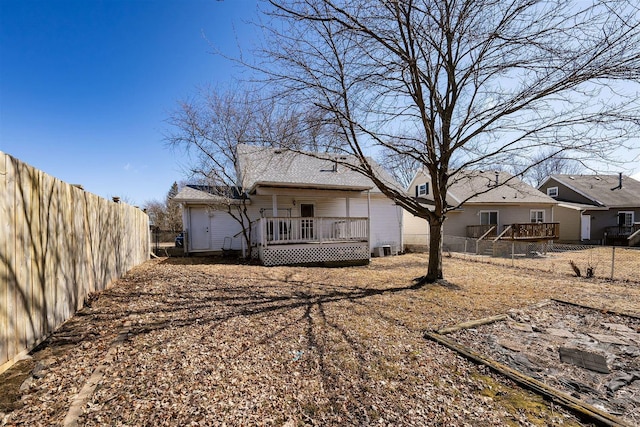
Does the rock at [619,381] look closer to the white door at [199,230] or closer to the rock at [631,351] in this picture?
the rock at [631,351]

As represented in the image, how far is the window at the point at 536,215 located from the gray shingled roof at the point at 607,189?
15.4 feet

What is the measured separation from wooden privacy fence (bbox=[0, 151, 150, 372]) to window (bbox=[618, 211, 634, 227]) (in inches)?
1312

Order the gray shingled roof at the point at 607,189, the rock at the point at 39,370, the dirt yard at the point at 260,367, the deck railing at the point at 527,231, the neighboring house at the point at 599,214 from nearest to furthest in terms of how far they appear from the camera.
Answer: the dirt yard at the point at 260,367
the rock at the point at 39,370
the deck railing at the point at 527,231
the neighboring house at the point at 599,214
the gray shingled roof at the point at 607,189

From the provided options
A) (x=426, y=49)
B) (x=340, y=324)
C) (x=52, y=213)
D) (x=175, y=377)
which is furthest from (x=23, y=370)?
(x=426, y=49)

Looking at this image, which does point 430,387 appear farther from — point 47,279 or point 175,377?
point 47,279

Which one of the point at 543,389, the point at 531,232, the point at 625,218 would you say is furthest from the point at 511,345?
the point at 625,218

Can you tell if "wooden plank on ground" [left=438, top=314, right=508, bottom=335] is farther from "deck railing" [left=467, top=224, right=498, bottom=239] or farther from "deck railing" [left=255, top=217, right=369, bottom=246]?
"deck railing" [left=467, top=224, right=498, bottom=239]

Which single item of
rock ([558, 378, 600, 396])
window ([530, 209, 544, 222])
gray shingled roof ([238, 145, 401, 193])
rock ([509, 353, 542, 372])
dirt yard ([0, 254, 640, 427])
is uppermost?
gray shingled roof ([238, 145, 401, 193])

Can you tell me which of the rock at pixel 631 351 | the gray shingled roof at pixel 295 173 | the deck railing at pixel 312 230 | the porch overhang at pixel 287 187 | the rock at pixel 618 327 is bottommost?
the rock at pixel 618 327

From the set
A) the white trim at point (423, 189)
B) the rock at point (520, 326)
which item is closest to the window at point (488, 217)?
the white trim at point (423, 189)

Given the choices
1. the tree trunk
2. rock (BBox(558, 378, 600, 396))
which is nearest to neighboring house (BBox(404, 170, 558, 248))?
the tree trunk

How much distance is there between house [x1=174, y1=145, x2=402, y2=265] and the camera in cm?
988

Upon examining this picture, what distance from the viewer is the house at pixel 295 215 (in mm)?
9883

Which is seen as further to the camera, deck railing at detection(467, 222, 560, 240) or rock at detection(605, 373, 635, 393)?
deck railing at detection(467, 222, 560, 240)
